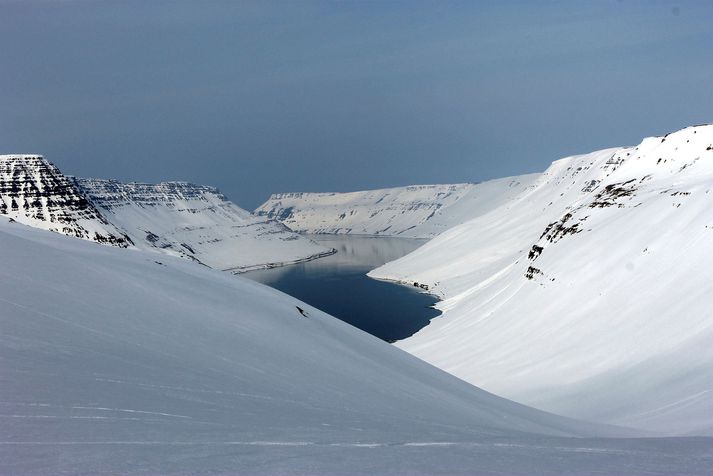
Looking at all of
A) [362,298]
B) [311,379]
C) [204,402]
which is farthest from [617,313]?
[362,298]

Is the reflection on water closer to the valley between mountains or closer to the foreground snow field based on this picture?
the valley between mountains

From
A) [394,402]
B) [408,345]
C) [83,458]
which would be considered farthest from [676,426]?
[408,345]

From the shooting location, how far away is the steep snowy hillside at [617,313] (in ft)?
114

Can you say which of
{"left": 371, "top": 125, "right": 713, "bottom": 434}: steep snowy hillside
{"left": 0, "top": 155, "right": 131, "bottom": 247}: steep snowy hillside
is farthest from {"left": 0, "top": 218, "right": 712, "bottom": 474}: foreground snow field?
{"left": 0, "top": 155, "right": 131, "bottom": 247}: steep snowy hillside

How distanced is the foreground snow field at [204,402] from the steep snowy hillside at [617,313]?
1173 centimetres

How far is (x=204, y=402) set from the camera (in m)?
11.6

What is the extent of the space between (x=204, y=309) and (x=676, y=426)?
56.6ft

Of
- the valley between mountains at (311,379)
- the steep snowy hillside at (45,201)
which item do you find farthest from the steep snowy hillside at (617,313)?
the steep snowy hillside at (45,201)

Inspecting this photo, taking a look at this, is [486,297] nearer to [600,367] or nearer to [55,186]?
[600,367]

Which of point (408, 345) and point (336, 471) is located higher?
point (408, 345)

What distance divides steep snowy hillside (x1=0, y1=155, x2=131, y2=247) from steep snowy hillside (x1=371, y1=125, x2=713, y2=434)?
283ft

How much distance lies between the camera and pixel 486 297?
267 ft

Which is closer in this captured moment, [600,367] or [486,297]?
[600,367]

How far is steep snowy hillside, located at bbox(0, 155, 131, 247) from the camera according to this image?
436 ft
